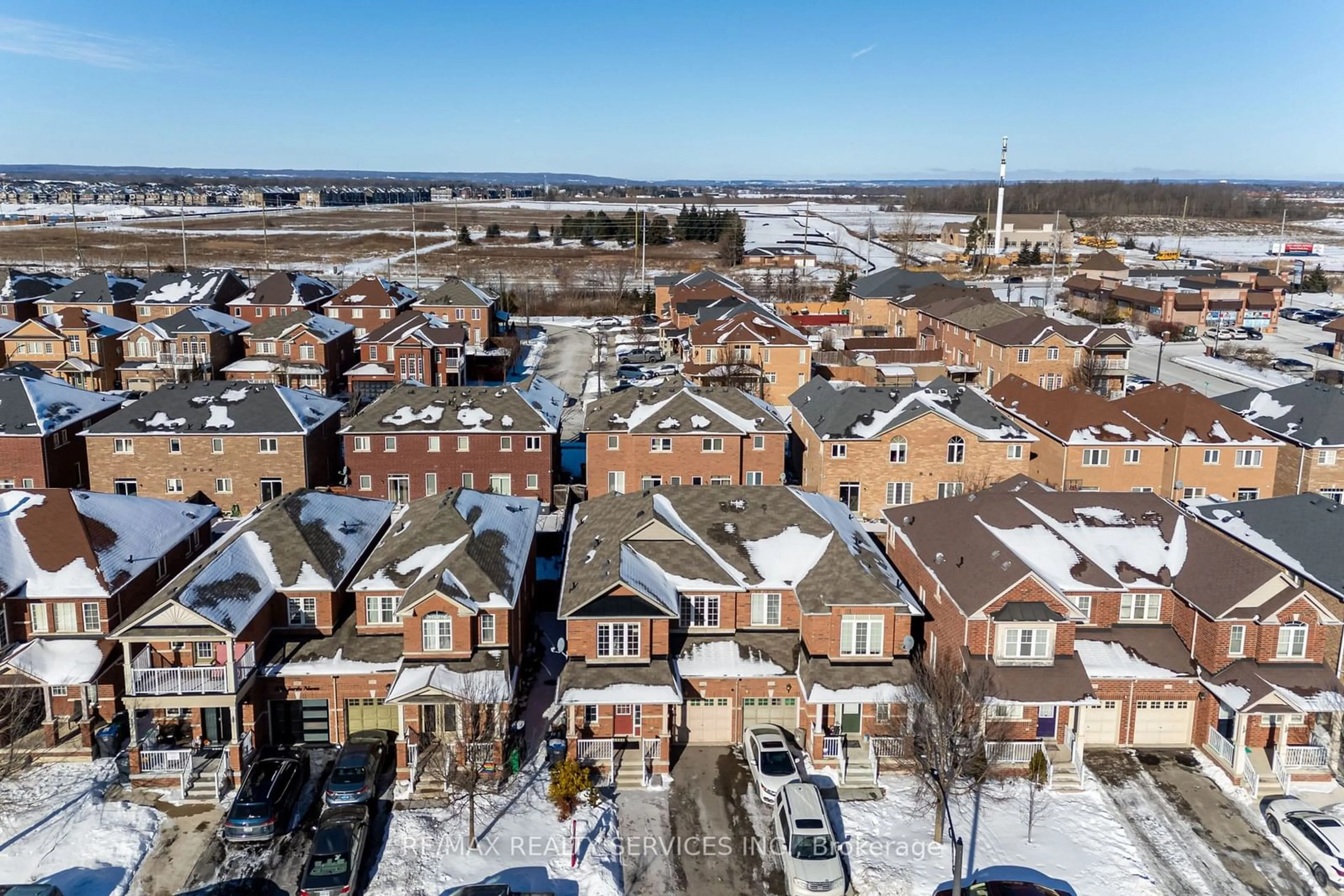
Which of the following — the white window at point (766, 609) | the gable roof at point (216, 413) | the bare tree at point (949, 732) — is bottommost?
the bare tree at point (949, 732)

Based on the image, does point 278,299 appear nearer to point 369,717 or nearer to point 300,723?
point 300,723

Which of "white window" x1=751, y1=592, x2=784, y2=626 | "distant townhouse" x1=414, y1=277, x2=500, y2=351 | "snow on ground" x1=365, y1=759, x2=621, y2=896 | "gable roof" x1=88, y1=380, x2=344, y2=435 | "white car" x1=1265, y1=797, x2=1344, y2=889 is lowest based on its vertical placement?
"snow on ground" x1=365, y1=759, x2=621, y2=896

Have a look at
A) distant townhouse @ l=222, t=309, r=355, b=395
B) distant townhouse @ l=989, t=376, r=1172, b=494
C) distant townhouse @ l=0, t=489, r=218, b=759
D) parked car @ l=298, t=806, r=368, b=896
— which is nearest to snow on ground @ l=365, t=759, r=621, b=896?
parked car @ l=298, t=806, r=368, b=896

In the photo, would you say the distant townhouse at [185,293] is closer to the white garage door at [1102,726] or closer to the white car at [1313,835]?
the white garage door at [1102,726]

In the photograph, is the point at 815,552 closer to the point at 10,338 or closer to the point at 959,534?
the point at 959,534

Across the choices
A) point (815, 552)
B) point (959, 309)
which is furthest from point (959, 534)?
point (959, 309)

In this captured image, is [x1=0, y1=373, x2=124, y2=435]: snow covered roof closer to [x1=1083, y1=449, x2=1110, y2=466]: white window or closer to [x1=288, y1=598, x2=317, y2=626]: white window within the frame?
[x1=288, y1=598, x2=317, y2=626]: white window

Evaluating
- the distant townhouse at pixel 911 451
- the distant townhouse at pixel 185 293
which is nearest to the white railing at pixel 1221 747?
the distant townhouse at pixel 911 451
